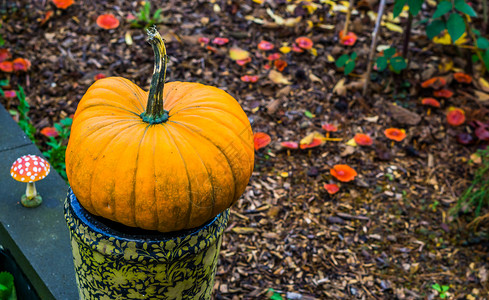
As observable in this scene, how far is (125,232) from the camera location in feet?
6.29

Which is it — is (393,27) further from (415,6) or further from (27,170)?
(27,170)

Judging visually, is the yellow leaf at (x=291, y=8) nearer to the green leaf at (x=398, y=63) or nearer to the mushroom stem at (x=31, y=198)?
the green leaf at (x=398, y=63)

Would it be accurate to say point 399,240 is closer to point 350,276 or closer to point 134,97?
point 350,276

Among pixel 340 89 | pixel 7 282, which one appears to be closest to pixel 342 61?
pixel 340 89

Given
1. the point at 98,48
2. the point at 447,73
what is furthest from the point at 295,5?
the point at 98,48

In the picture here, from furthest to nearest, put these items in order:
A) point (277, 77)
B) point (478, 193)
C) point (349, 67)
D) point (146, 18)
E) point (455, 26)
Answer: point (146, 18) → point (277, 77) → point (349, 67) → point (455, 26) → point (478, 193)

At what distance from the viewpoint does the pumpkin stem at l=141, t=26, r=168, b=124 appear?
1787 mm

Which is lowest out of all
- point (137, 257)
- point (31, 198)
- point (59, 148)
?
point (59, 148)

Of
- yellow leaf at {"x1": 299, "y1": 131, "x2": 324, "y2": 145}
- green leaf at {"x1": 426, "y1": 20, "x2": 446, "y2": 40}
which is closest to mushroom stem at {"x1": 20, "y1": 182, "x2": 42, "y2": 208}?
yellow leaf at {"x1": 299, "y1": 131, "x2": 324, "y2": 145}

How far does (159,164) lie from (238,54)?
2.92 m

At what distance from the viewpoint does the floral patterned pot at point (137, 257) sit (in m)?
1.85

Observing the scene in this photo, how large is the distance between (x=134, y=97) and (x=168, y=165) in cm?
47

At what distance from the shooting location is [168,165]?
176cm

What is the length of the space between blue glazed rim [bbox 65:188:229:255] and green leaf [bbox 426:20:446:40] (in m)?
2.62
